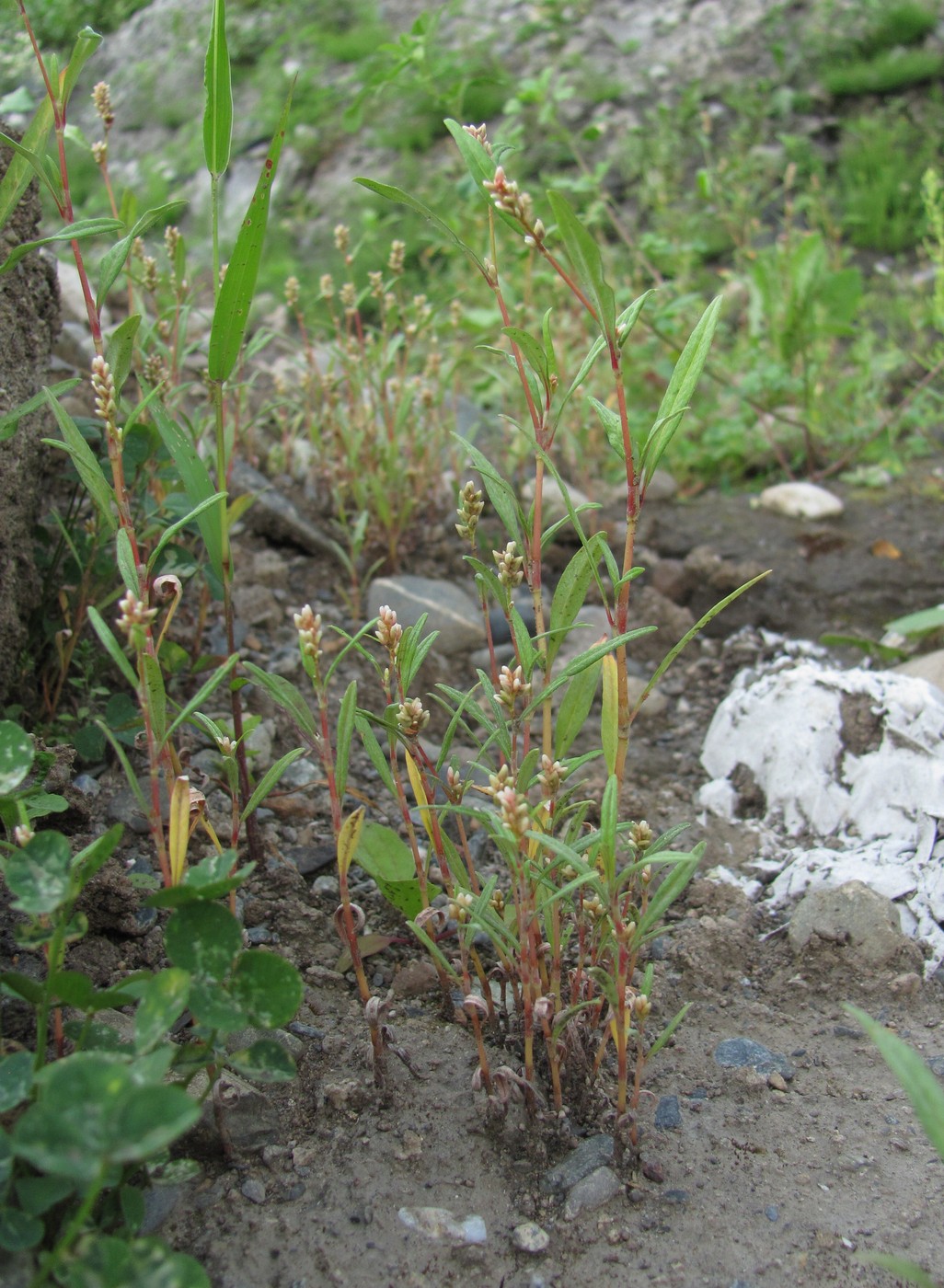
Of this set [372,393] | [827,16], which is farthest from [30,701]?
[827,16]

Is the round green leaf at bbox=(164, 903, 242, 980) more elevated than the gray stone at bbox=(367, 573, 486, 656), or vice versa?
the round green leaf at bbox=(164, 903, 242, 980)

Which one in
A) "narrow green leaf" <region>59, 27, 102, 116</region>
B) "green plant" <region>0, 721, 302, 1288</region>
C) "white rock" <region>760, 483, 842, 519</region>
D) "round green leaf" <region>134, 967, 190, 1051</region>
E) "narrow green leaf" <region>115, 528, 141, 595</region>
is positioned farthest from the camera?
"white rock" <region>760, 483, 842, 519</region>

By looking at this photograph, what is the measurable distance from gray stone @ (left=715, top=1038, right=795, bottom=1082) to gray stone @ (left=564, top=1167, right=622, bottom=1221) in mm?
312

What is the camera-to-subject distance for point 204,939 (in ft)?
3.69

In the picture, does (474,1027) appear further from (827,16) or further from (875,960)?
(827,16)

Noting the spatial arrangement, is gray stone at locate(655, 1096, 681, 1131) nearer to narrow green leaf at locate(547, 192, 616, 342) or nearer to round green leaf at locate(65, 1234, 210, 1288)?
round green leaf at locate(65, 1234, 210, 1288)

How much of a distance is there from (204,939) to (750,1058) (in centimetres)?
86

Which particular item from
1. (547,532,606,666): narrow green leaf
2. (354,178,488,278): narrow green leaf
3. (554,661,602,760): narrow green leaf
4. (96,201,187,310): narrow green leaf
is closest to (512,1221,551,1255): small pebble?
(554,661,602,760): narrow green leaf

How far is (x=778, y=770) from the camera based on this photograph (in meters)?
2.09

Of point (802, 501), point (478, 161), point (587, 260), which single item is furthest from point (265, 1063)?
point (802, 501)

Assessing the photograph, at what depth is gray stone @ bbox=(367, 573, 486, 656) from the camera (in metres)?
2.53

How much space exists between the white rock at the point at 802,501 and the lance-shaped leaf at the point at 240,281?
6.89 ft

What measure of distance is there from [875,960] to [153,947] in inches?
45.4

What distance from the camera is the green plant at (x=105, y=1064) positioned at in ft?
2.96
